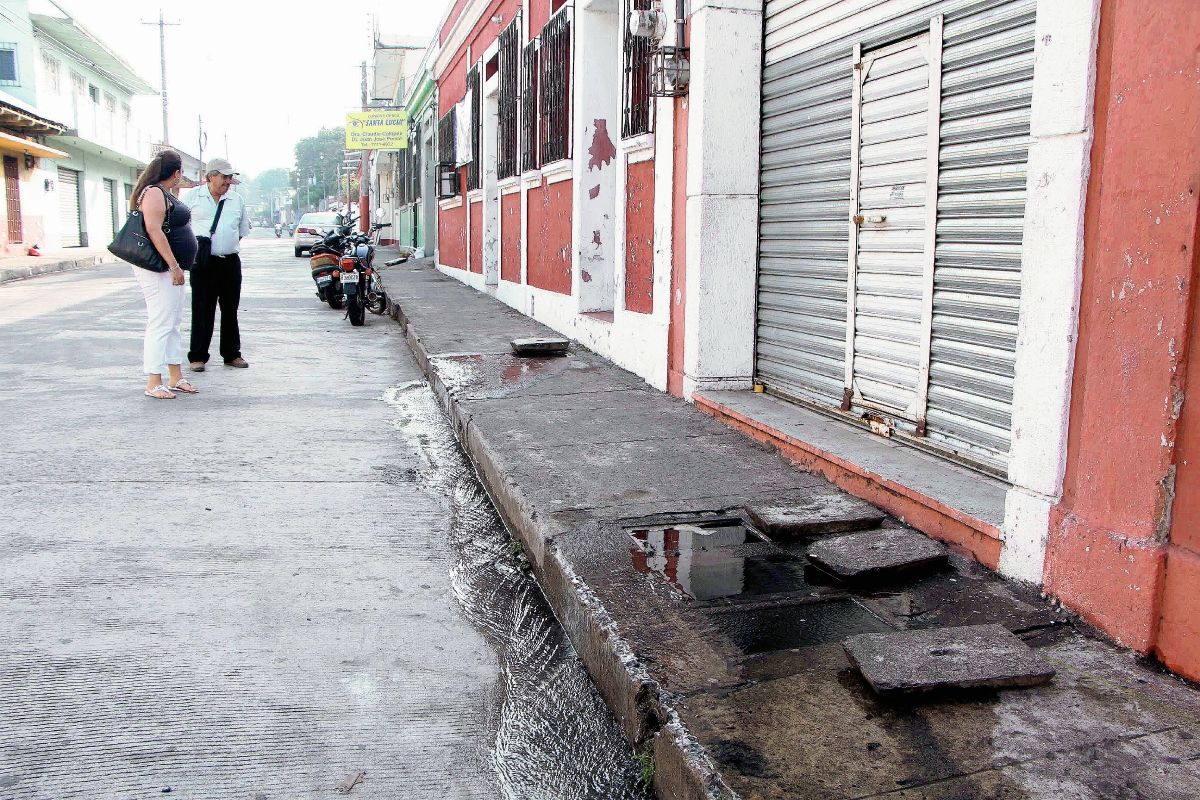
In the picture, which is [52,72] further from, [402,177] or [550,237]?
[550,237]

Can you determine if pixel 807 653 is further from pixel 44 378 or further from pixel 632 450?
pixel 44 378

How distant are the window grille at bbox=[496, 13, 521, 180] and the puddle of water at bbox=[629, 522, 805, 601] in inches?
367

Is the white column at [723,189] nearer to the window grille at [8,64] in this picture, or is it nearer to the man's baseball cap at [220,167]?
the man's baseball cap at [220,167]

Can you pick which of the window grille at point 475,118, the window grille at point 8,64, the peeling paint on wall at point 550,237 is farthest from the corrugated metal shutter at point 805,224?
the window grille at point 8,64

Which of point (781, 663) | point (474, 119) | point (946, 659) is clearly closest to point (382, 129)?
point (474, 119)

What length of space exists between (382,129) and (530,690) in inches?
1113

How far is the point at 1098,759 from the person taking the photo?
2164 mm

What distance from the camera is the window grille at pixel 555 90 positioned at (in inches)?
381

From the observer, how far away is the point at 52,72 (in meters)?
34.1

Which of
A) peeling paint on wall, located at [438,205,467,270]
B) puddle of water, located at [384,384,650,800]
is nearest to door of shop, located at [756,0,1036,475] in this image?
puddle of water, located at [384,384,650,800]

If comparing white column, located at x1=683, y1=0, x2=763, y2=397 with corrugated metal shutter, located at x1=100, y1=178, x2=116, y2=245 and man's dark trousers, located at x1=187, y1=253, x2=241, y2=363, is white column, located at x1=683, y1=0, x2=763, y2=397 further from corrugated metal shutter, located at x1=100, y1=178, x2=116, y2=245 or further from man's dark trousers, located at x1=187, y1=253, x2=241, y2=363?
corrugated metal shutter, located at x1=100, y1=178, x2=116, y2=245

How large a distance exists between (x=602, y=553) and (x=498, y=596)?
1.53ft

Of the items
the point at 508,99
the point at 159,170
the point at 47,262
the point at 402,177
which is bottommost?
the point at 47,262

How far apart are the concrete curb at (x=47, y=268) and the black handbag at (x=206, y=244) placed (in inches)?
587
